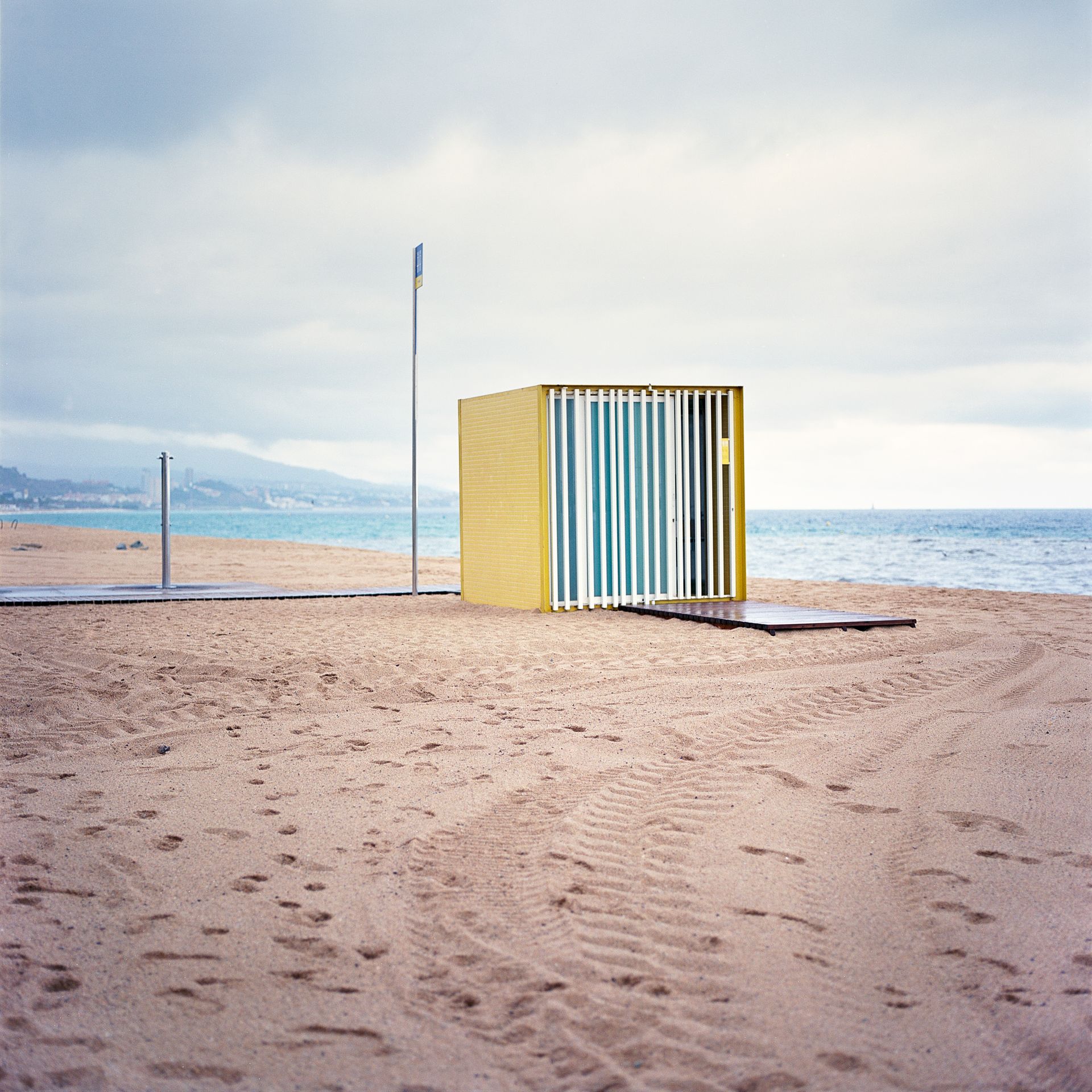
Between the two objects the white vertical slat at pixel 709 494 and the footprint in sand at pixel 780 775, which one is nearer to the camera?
the footprint in sand at pixel 780 775

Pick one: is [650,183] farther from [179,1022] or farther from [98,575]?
[179,1022]

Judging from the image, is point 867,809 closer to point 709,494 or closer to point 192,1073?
point 192,1073

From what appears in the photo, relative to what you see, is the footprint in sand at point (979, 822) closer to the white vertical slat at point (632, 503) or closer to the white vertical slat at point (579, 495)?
the white vertical slat at point (579, 495)

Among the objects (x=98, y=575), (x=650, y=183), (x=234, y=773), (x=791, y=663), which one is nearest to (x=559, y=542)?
(x=791, y=663)

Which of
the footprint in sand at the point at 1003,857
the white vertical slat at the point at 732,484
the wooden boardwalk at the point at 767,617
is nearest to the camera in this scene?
the footprint in sand at the point at 1003,857

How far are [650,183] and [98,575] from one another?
14.1 meters

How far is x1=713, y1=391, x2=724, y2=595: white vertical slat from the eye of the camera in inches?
466

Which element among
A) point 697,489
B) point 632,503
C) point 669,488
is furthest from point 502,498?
point 697,489

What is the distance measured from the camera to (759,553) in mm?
35125

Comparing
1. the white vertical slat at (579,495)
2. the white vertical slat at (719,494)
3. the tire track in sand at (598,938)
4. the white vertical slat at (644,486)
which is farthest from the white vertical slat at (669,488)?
the tire track in sand at (598,938)

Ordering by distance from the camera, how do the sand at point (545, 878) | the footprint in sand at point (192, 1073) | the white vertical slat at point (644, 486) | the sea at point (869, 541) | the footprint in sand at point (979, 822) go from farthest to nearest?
the sea at point (869, 541)
the white vertical slat at point (644, 486)
the footprint in sand at point (979, 822)
the sand at point (545, 878)
the footprint in sand at point (192, 1073)

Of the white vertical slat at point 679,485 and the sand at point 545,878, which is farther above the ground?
the white vertical slat at point 679,485

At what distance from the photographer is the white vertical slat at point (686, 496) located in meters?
11.7

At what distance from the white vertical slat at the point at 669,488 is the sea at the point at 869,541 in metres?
9.33
